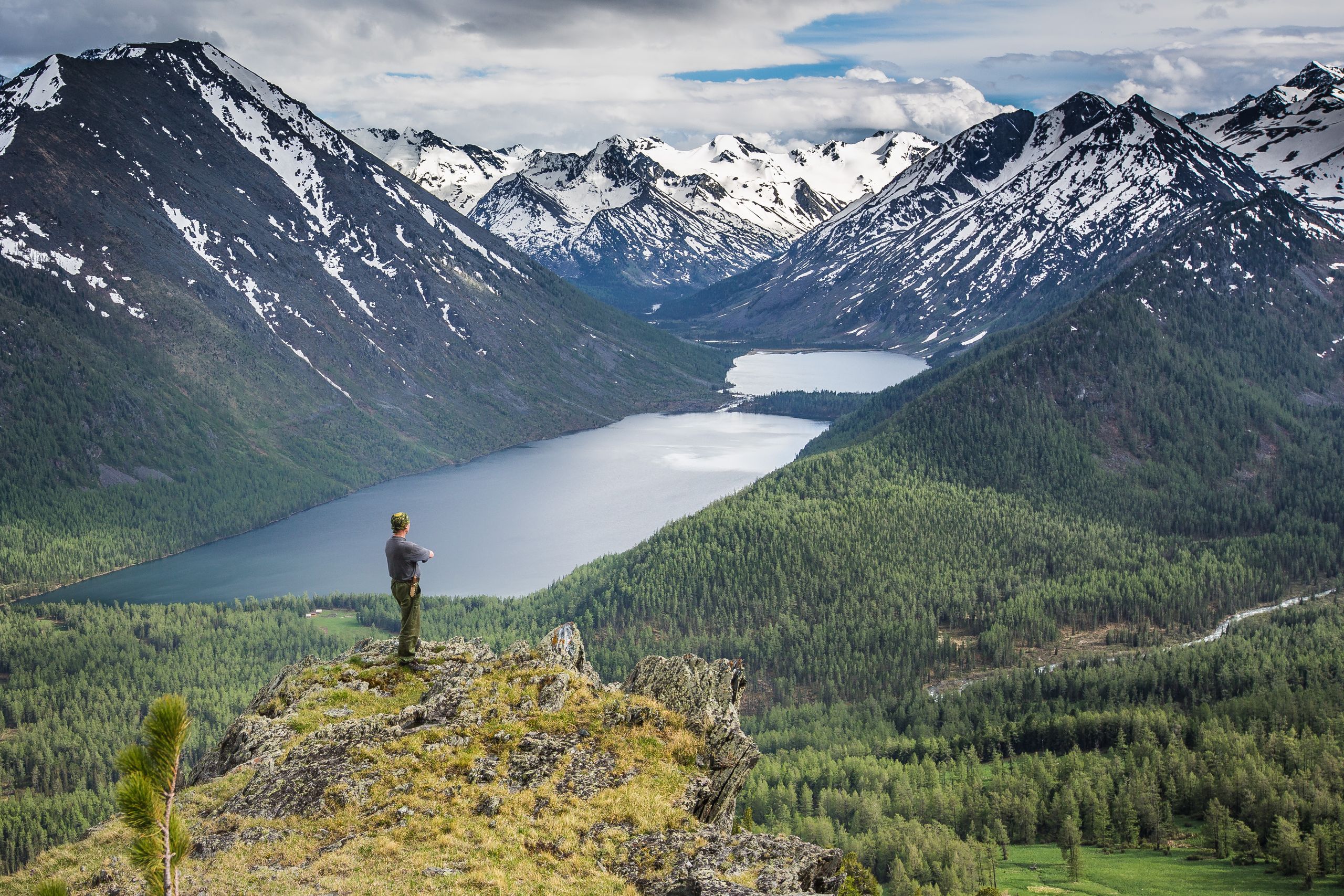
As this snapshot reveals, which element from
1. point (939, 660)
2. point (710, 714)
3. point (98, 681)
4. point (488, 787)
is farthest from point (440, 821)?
point (939, 660)

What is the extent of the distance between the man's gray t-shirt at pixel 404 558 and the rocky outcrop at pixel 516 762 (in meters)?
4.48

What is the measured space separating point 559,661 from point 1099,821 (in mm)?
71134

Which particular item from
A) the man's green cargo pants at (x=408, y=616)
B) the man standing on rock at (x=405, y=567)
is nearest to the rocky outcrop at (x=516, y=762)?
the man's green cargo pants at (x=408, y=616)

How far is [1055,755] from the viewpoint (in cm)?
11444

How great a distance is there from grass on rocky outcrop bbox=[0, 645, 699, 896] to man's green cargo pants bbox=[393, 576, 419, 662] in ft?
8.96

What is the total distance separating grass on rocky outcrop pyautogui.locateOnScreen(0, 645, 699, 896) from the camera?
27672 mm

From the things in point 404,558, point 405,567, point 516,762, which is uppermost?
point 404,558

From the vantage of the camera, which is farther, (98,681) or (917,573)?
(917,573)

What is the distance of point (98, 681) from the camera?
131 meters

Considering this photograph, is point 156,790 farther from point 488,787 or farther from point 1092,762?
point 1092,762

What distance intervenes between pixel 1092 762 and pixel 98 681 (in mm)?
113938

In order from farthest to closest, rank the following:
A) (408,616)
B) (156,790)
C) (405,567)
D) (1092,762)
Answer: (1092,762) < (408,616) < (405,567) < (156,790)

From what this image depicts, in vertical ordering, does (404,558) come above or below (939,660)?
above

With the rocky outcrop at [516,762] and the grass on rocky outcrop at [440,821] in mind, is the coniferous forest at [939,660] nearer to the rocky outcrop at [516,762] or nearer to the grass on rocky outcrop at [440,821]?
the rocky outcrop at [516,762]
